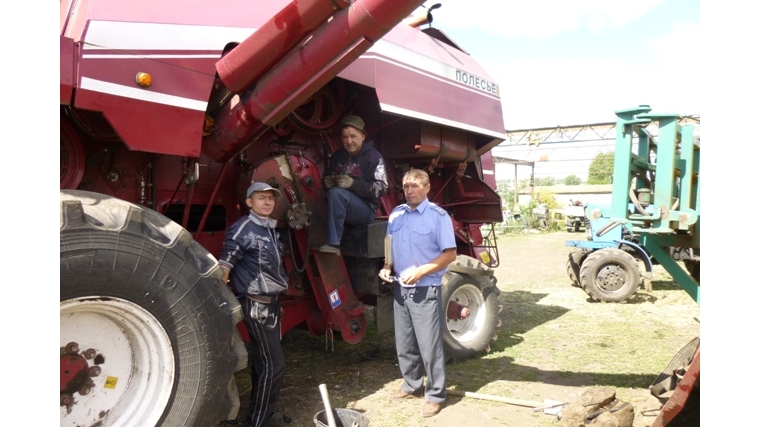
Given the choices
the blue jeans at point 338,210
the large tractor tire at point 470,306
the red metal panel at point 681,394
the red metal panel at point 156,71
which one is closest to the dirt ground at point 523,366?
the large tractor tire at point 470,306

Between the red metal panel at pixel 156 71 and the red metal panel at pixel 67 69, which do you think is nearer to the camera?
the red metal panel at pixel 67 69

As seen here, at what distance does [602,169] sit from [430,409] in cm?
4259

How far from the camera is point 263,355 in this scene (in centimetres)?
342

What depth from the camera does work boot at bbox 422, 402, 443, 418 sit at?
12.5 feet

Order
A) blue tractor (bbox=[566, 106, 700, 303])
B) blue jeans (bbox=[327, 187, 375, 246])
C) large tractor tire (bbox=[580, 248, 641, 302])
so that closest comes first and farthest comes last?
blue tractor (bbox=[566, 106, 700, 303]) < blue jeans (bbox=[327, 187, 375, 246]) < large tractor tire (bbox=[580, 248, 641, 302])

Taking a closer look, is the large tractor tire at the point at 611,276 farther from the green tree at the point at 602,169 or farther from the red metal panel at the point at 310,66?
the green tree at the point at 602,169

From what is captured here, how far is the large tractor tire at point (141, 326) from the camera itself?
2434mm

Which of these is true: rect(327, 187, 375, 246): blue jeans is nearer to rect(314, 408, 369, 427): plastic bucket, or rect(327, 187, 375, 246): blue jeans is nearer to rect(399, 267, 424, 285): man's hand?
rect(399, 267, 424, 285): man's hand

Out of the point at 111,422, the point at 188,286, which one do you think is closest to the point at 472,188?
the point at 188,286

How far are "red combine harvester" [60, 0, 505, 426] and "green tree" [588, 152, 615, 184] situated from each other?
36388mm

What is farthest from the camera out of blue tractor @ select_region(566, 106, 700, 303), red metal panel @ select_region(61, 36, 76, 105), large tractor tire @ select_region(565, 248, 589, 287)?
large tractor tire @ select_region(565, 248, 589, 287)

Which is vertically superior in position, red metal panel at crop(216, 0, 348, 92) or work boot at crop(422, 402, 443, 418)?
red metal panel at crop(216, 0, 348, 92)

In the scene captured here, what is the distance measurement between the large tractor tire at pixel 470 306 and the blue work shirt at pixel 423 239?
1121 mm

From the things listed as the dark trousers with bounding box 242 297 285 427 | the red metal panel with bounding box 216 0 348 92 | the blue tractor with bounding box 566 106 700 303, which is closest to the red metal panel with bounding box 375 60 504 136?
the red metal panel with bounding box 216 0 348 92
